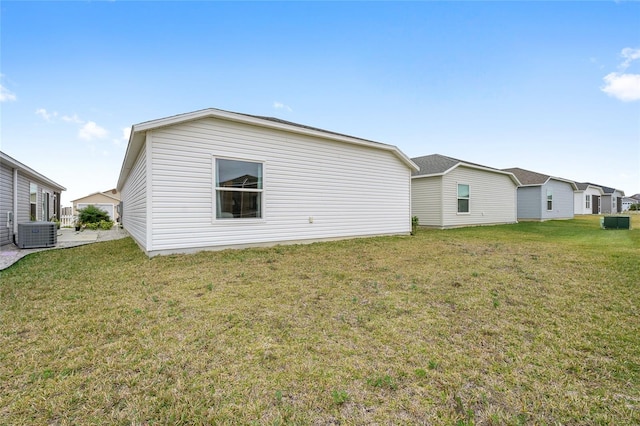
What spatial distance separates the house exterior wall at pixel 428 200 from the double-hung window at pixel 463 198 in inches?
62.6

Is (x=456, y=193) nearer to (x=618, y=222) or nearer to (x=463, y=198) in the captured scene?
(x=463, y=198)

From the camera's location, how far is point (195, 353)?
7.72 ft

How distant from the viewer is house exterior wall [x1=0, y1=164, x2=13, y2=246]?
27.7ft

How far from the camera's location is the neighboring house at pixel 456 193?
1377 centimetres

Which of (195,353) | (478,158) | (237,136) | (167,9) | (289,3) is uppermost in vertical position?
(289,3)

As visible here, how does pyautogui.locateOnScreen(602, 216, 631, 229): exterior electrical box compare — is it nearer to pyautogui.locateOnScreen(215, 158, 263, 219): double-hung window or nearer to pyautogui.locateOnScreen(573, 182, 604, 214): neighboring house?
pyautogui.locateOnScreen(215, 158, 263, 219): double-hung window

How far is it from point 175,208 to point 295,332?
16.1 feet

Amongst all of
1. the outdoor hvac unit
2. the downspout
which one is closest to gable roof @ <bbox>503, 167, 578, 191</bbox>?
the outdoor hvac unit

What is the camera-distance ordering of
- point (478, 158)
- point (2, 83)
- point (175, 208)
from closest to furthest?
point (175, 208) < point (2, 83) < point (478, 158)

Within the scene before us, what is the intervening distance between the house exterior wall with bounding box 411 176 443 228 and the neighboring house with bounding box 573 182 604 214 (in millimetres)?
23535

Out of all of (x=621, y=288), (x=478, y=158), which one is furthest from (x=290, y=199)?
(x=478, y=158)

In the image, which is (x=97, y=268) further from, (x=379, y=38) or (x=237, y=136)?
(x=379, y=38)

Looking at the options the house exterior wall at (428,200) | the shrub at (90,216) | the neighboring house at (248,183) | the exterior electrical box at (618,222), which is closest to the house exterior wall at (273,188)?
the neighboring house at (248,183)

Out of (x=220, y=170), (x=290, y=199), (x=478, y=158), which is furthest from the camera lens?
(x=478, y=158)
